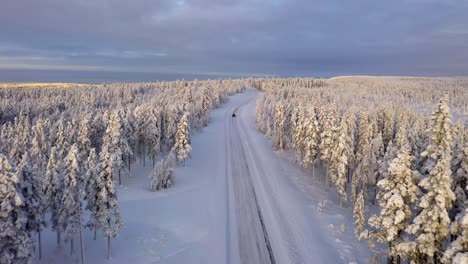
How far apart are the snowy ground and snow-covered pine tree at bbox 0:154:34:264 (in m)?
8.96

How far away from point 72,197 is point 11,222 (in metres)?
6.10

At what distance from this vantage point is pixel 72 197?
2666 cm

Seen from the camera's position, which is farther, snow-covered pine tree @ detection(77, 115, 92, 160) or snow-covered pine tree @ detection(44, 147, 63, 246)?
snow-covered pine tree @ detection(77, 115, 92, 160)

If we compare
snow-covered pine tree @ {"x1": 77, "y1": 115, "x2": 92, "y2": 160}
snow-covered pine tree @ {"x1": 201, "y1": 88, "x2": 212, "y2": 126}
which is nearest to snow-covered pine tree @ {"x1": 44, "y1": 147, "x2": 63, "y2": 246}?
snow-covered pine tree @ {"x1": 77, "y1": 115, "x2": 92, "y2": 160}

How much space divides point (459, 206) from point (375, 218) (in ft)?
20.6

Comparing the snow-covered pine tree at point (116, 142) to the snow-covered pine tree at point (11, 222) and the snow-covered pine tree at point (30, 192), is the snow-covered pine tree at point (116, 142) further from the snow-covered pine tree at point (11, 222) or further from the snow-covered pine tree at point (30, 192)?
the snow-covered pine tree at point (11, 222)

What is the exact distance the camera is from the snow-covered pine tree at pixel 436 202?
18438 mm

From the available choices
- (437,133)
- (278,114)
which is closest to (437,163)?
(437,133)

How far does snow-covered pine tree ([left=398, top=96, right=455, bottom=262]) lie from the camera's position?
18438 millimetres

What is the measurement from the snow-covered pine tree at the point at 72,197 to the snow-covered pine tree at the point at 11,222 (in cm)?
534

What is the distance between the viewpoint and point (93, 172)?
2758 centimetres

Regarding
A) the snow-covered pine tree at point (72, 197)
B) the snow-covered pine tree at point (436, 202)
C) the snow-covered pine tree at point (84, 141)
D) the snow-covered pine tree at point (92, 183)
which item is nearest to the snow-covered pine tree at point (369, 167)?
the snow-covered pine tree at point (436, 202)

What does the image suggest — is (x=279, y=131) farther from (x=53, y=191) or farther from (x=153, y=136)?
(x=53, y=191)

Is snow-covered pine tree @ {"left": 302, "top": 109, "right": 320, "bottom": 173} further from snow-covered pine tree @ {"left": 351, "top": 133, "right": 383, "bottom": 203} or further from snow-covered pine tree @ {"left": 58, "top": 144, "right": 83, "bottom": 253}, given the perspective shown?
snow-covered pine tree @ {"left": 58, "top": 144, "right": 83, "bottom": 253}
